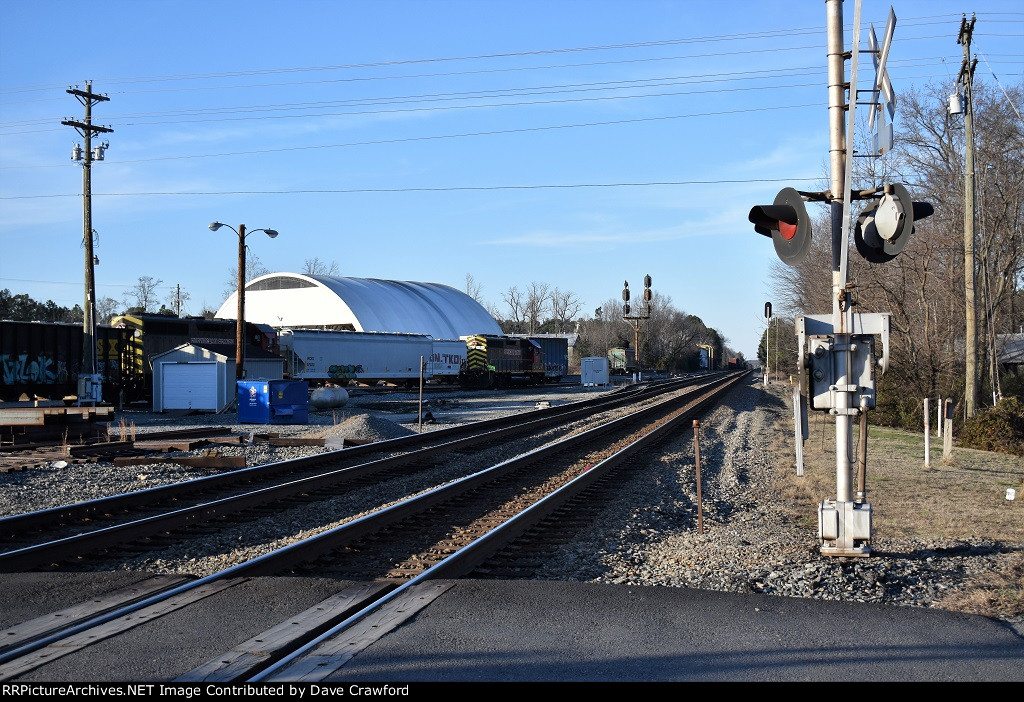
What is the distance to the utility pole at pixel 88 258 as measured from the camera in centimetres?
2944

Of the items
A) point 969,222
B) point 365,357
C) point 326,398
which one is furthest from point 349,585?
point 365,357

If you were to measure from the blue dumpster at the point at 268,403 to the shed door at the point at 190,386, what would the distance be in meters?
3.69

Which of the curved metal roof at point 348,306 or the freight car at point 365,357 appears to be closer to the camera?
the freight car at point 365,357

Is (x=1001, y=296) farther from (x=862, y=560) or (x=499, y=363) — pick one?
(x=499, y=363)

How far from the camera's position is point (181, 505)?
11492mm

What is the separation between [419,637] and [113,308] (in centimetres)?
15130

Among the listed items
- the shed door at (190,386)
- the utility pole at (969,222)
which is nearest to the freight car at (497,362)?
the shed door at (190,386)

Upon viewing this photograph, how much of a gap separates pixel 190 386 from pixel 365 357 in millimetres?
20822

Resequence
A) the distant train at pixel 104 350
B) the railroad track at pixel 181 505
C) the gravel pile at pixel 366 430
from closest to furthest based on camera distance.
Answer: the railroad track at pixel 181 505, the gravel pile at pixel 366 430, the distant train at pixel 104 350

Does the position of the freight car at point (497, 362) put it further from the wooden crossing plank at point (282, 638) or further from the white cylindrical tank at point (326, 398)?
the wooden crossing plank at point (282, 638)

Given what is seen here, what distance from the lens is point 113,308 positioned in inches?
5586

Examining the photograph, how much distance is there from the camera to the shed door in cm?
2995
